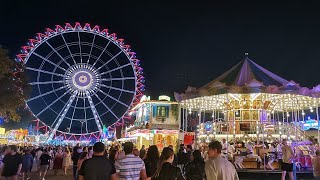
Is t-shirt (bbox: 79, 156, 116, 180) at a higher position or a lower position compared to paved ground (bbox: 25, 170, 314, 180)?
higher

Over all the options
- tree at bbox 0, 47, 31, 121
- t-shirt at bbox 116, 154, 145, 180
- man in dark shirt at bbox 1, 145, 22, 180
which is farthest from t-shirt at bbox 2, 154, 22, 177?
tree at bbox 0, 47, 31, 121

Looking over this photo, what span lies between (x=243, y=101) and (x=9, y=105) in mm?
15169

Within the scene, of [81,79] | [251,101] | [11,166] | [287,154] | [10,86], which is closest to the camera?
[11,166]

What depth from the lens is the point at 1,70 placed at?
21.2m

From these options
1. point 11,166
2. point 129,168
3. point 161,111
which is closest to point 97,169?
point 129,168

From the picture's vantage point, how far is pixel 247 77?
19359 mm

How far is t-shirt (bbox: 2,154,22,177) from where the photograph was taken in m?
8.43

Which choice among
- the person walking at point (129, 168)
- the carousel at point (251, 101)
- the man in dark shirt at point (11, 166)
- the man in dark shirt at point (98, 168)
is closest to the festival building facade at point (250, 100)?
the carousel at point (251, 101)

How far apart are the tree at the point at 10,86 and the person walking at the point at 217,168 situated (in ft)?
62.7

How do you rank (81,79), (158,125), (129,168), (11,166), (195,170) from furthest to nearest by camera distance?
(158,125), (81,79), (11,166), (195,170), (129,168)

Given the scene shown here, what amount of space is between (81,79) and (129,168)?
31215 millimetres

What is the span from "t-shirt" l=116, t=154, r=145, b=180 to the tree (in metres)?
17.9

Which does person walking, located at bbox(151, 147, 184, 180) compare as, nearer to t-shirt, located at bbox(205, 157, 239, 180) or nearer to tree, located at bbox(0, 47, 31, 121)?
t-shirt, located at bbox(205, 157, 239, 180)

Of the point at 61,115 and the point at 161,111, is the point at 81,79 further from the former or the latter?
the point at 161,111
